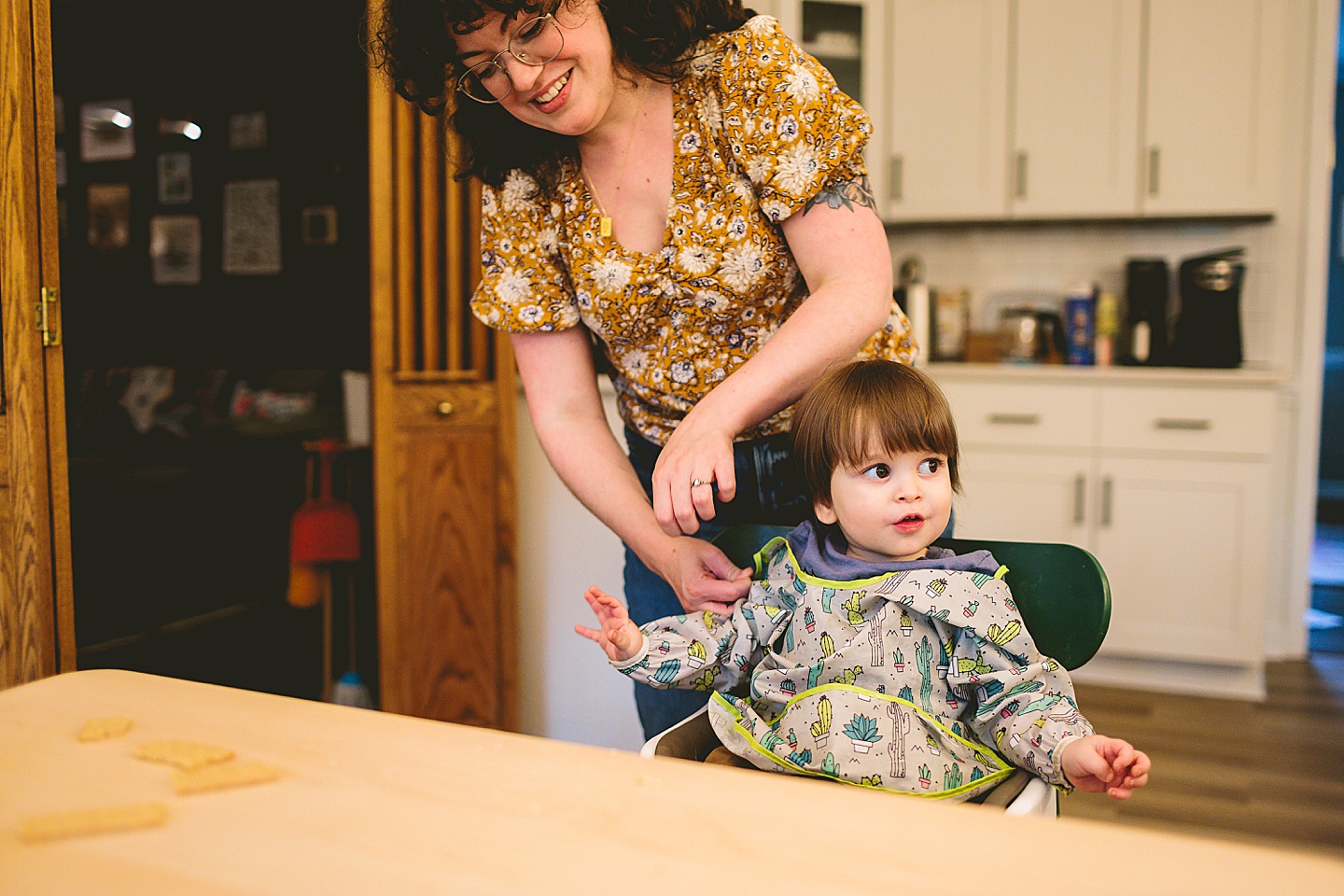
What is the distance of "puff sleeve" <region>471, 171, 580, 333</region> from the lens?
130cm

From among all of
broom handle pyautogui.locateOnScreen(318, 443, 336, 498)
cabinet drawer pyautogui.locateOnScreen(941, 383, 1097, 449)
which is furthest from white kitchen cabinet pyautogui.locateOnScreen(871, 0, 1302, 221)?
broom handle pyautogui.locateOnScreen(318, 443, 336, 498)

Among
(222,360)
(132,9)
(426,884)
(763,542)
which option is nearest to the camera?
(426,884)

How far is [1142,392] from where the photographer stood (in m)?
3.23

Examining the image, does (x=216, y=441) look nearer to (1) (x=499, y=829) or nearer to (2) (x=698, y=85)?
(2) (x=698, y=85)

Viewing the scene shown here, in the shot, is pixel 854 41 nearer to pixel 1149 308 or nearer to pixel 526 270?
pixel 1149 308

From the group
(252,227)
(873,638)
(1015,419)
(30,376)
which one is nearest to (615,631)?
(873,638)

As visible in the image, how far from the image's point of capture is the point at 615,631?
3.49ft

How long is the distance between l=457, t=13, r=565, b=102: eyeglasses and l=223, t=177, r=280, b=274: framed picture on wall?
212 centimetres

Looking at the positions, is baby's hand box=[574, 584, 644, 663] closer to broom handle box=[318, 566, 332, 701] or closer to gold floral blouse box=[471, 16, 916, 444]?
gold floral blouse box=[471, 16, 916, 444]

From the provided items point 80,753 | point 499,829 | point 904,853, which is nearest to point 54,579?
point 80,753

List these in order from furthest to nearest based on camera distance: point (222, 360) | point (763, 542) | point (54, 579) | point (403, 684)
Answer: point (222, 360)
point (403, 684)
point (54, 579)
point (763, 542)

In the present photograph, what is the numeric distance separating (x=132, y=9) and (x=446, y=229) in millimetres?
1416

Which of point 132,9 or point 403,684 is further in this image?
point 132,9

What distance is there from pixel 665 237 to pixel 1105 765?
72cm
